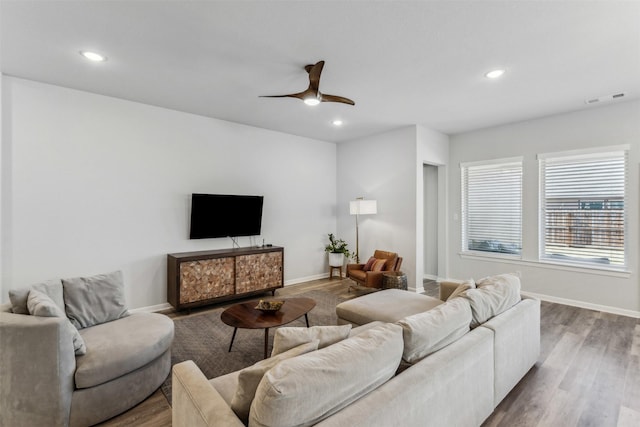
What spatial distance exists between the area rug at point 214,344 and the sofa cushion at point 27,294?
1.09m

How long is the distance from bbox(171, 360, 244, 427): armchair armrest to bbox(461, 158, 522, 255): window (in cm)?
525

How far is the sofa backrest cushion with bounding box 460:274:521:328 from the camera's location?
2111 mm

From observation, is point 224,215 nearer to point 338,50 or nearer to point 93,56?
point 93,56

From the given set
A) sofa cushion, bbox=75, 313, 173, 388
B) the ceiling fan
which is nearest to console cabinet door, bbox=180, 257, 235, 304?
sofa cushion, bbox=75, 313, 173, 388

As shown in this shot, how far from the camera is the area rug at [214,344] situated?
8.95ft

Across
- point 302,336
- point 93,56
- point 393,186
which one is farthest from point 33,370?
point 393,186

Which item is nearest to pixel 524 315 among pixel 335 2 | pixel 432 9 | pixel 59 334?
pixel 432 9

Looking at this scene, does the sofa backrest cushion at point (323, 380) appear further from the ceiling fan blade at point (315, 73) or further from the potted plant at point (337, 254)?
the potted plant at point (337, 254)

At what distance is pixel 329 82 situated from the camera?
3.41 meters

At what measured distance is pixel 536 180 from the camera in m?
4.72

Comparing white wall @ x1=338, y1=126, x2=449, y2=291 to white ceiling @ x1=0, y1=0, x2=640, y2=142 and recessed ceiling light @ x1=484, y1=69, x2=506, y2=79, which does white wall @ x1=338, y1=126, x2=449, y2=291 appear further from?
recessed ceiling light @ x1=484, y1=69, x2=506, y2=79

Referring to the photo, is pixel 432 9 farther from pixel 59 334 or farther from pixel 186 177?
pixel 186 177

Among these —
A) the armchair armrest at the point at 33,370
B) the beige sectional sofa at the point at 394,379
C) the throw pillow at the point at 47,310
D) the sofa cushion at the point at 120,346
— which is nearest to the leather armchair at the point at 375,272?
the beige sectional sofa at the point at 394,379

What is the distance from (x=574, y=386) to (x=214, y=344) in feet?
10.5
